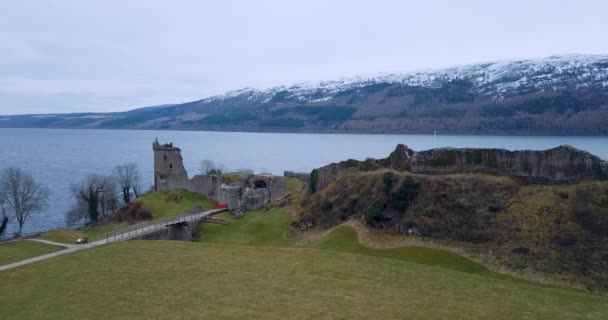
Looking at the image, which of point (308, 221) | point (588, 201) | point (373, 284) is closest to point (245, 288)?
point (373, 284)

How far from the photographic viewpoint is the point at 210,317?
21203 mm

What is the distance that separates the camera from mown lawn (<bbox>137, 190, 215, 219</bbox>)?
56312mm

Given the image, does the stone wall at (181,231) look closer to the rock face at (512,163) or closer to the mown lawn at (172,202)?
the mown lawn at (172,202)

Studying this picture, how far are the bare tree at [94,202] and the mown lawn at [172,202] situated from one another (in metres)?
8.37

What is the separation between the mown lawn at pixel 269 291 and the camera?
21.9 meters

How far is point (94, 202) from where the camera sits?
214 feet

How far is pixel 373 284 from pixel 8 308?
56.7 feet

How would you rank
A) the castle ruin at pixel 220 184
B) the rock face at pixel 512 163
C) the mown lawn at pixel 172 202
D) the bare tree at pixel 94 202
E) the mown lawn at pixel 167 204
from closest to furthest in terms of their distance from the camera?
the rock face at pixel 512 163
the castle ruin at pixel 220 184
the mown lawn at pixel 167 204
the mown lawn at pixel 172 202
the bare tree at pixel 94 202

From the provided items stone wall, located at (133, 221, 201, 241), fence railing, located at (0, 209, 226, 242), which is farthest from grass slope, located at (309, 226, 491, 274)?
fence railing, located at (0, 209, 226, 242)

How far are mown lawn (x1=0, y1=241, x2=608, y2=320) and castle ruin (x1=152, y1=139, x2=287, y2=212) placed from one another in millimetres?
18983

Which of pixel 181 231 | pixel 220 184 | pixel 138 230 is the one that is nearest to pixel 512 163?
pixel 181 231

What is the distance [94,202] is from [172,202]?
12188mm

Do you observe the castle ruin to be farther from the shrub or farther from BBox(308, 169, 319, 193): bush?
the shrub

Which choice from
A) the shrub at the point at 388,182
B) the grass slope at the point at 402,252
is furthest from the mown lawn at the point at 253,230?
the shrub at the point at 388,182
